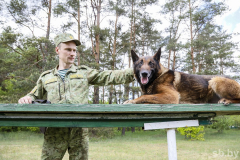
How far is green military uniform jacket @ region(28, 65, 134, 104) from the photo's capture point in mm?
2385

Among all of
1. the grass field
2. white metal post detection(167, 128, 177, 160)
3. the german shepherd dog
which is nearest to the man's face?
the german shepherd dog

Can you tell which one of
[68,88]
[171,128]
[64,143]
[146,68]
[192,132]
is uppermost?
[146,68]

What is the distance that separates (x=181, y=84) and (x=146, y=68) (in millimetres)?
655

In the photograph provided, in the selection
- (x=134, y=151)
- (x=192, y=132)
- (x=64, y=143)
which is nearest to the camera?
(x=64, y=143)

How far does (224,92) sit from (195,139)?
15683 millimetres

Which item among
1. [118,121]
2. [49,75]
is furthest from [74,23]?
[118,121]

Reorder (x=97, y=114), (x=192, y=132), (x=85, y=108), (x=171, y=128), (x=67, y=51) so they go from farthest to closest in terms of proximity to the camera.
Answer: (x=192, y=132), (x=67, y=51), (x=171, y=128), (x=97, y=114), (x=85, y=108)

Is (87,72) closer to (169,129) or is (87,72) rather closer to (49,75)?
(49,75)

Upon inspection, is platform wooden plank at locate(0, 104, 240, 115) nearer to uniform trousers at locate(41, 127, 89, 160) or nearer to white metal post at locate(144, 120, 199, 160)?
white metal post at locate(144, 120, 199, 160)

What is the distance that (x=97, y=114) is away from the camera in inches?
74.2

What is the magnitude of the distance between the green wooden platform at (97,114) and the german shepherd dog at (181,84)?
52cm

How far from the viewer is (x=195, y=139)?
52.8 ft

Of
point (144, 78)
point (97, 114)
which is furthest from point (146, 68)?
point (97, 114)

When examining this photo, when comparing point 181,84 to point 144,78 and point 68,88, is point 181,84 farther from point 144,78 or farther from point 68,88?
point 68,88
